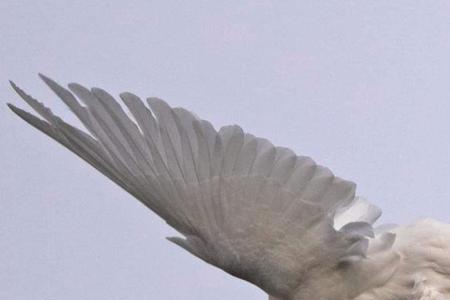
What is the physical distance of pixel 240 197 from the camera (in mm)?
8977

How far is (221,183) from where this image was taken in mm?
8969

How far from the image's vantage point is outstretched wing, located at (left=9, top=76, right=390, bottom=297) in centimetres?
886

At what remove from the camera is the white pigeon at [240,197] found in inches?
349

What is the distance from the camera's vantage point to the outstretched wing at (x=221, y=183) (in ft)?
29.1

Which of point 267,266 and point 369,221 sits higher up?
point 369,221

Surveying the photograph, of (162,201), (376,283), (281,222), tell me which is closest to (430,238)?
(376,283)

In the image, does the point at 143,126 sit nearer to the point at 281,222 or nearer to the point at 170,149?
the point at 170,149

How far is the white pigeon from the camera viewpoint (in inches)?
349

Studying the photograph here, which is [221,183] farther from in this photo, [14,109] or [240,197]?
[14,109]

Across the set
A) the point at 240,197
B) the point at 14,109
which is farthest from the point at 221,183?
the point at 14,109

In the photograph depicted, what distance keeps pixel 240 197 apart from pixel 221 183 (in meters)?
0.15

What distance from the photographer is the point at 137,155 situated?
29.6 ft

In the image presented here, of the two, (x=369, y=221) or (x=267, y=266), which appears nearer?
(x=267, y=266)

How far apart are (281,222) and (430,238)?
1.06 meters
